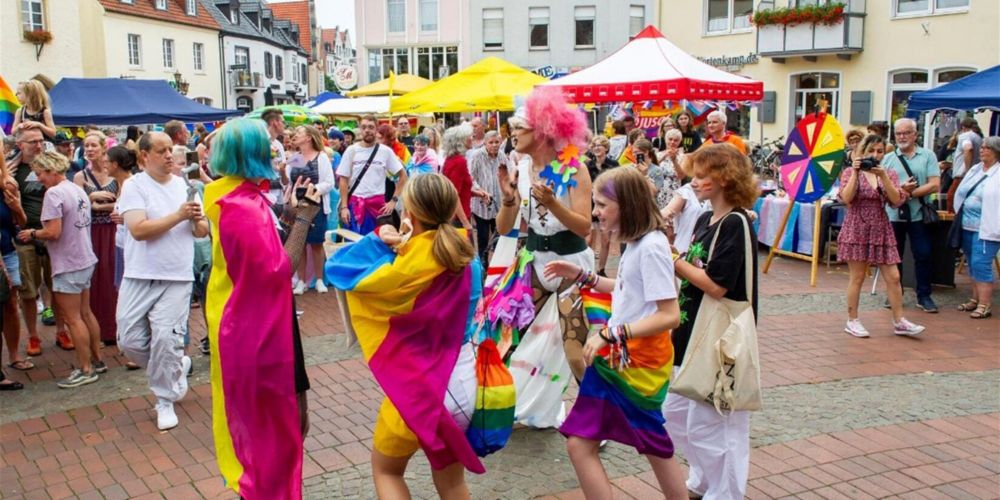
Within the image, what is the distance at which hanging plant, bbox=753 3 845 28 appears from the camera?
22641mm

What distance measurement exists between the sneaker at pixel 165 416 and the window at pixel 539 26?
37010 millimetres

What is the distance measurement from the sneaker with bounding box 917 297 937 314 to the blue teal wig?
7.22 meters

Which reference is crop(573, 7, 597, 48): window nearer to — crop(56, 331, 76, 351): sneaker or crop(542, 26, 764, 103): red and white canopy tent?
crop(542, 26, 764, 103): red and white canopy tent

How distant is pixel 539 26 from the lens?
40188mm

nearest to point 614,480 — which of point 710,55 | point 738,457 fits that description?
point 738,457

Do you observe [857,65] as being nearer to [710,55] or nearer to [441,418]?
[710,55]

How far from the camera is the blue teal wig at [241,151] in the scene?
332cm

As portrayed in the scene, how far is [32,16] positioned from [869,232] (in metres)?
30.3

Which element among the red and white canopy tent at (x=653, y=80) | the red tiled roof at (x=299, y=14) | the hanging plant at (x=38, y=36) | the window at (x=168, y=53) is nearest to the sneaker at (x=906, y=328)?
the red and white canopy tent at (x=653, y=80)

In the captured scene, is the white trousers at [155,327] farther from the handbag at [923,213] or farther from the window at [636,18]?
the window at [636,18]

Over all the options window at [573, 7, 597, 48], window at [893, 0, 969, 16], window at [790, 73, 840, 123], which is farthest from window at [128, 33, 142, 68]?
window at [893, 0, 969, 16]

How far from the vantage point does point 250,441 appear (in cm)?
332

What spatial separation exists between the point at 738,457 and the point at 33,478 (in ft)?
11.9

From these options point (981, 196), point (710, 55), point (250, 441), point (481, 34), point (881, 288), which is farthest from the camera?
point (481, 34)
